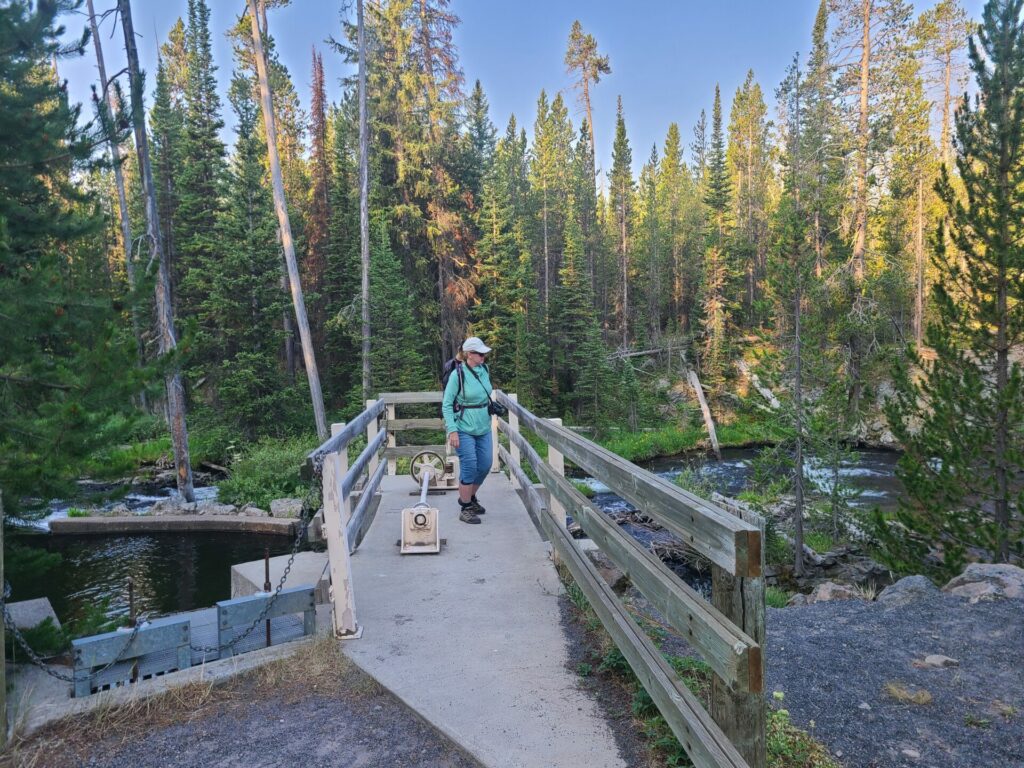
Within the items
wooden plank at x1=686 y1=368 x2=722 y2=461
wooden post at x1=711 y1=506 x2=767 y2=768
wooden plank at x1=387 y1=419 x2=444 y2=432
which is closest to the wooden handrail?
wooden post at x1=711 y1=506 x2=767 y2=768

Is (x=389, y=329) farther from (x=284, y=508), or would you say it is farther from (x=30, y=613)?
(x=30, y=613)

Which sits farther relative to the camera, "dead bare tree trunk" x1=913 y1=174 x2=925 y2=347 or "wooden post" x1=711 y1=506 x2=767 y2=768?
"dead bare tree trunk" x1=913 y1=174 x2=925 y2=347

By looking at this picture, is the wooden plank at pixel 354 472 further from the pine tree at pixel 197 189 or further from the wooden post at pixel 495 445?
the pine tree at pixel 197 189

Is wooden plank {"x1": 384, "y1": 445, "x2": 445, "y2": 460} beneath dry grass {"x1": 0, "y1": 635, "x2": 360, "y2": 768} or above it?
above

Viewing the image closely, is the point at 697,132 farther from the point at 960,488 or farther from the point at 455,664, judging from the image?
the point at 455,664

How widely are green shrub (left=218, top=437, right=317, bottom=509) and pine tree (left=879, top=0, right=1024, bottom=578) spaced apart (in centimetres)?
1407

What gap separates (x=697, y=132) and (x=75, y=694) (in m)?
66.7

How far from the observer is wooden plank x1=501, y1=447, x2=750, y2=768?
2088 mm

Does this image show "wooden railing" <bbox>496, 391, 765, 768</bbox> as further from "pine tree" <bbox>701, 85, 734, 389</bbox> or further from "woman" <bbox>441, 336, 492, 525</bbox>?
"pine tree" <bbox>701, 85, 734, 389</bbox>

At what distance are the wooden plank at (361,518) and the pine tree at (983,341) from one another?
912 cm

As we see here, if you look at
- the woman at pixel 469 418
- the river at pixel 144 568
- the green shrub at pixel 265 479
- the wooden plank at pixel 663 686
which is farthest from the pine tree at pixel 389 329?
the wooden plank at pixel 663 686

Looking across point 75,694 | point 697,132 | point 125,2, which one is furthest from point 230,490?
point 697,132

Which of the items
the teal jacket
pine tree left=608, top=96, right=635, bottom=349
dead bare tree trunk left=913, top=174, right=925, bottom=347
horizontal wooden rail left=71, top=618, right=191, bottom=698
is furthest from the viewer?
pine tree left=608, top=96, right=635, bottom=349

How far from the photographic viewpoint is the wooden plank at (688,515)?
6.34 ft
